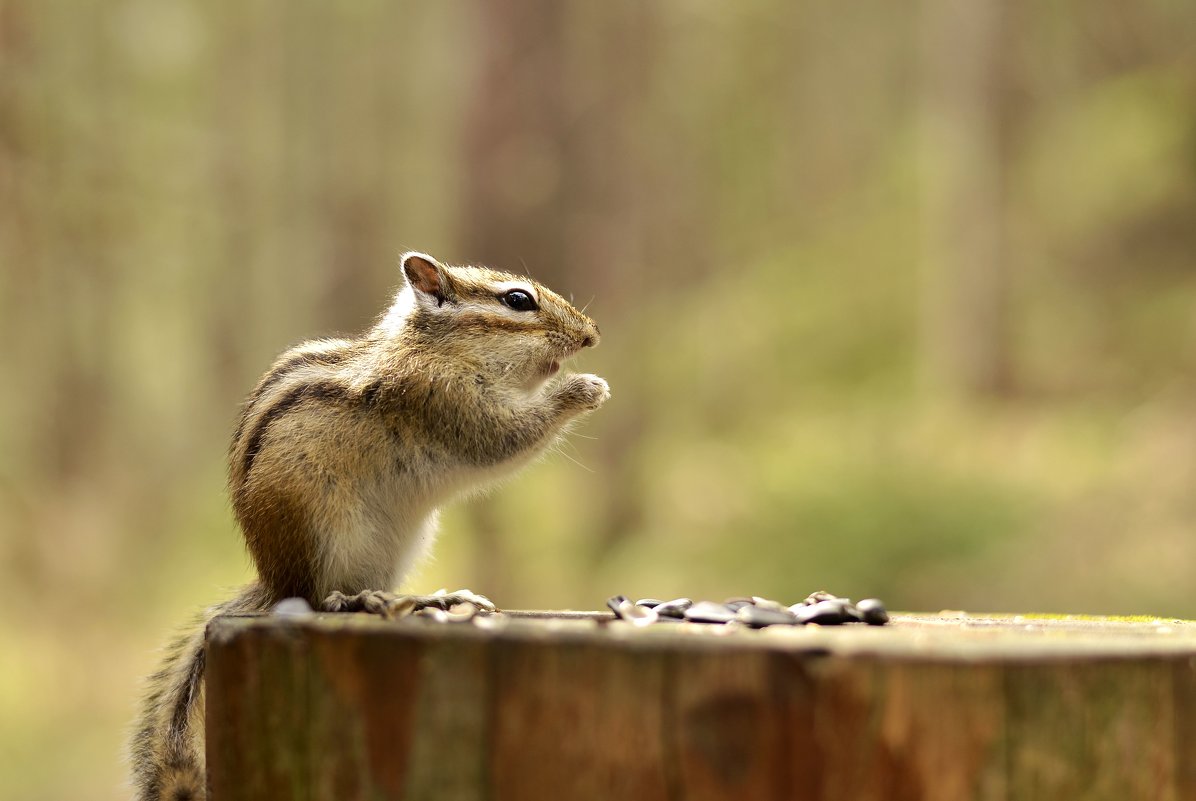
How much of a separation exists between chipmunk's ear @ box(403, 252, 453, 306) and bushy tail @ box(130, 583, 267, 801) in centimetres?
106

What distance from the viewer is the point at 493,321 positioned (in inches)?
139

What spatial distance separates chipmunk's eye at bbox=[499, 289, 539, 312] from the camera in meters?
3.62

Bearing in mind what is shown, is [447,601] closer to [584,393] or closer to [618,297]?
[584,393]

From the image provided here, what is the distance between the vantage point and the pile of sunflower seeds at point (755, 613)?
232cm

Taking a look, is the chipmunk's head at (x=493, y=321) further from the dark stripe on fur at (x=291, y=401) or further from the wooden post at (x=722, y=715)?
the wooden post at (x=722, y=715)

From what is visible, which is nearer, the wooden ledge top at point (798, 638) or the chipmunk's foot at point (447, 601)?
the wooden ledge top at point (798, 638)

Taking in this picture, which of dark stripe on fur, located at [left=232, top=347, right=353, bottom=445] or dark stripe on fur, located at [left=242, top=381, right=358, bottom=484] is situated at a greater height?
dark stripe on fur, located at [left=232, top=347, right=353, bottom=445]

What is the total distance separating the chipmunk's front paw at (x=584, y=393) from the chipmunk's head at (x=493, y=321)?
12 cm

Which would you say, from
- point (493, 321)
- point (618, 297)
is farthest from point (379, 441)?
point (618, 297)

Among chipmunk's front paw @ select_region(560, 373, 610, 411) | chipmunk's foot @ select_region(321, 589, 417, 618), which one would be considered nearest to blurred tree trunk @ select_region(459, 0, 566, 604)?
chipmunk's front paw @ select_region(560, 373, 610, 411)

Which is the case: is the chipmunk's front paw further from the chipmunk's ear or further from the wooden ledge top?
the wooden ledge top

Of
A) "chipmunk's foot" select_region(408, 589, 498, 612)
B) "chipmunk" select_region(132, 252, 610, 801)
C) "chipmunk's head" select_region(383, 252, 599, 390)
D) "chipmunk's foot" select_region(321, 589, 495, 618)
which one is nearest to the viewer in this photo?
"chipmunk's foot" select_region(321, 589, 495, 618)

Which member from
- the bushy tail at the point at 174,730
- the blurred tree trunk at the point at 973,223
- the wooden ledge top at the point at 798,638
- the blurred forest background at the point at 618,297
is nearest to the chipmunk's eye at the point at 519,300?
the blurred forest background at the point at 618,297

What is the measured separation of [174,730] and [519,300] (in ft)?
5.01
